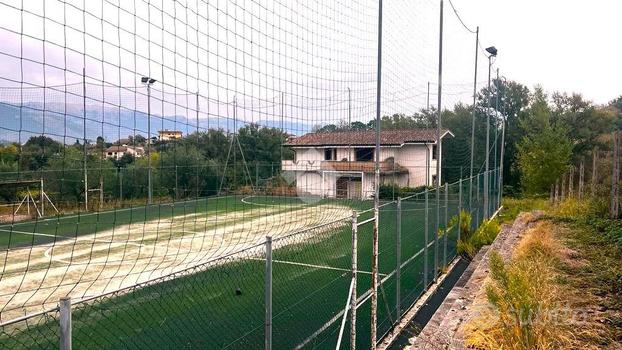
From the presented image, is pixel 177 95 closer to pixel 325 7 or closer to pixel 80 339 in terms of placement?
pixel 325 7

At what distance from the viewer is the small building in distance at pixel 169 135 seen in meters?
4.04

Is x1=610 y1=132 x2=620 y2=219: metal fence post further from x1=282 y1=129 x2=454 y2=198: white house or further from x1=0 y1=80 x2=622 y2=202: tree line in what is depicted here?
x1=282 y1=129 x2=454 y2=198: white house

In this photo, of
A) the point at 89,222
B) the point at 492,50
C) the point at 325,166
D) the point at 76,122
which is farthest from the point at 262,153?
the point at 89,222

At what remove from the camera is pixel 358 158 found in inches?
424

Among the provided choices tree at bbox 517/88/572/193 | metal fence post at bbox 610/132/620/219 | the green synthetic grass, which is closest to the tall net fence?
the green synthetic grass

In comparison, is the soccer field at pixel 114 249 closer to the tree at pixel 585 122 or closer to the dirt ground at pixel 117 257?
the dirt ground at pixel 117 257

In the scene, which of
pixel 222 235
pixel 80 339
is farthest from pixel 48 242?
pixel 80 339

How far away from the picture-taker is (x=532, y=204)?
1772 cm

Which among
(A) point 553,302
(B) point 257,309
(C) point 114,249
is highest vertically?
(A) point 553,302

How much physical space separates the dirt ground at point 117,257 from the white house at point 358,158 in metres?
1.36

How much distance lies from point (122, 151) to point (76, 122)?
1.06 meters

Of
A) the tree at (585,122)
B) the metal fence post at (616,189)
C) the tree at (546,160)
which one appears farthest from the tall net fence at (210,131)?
the tree at (585,122)

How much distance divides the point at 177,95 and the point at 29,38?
1.21 metres

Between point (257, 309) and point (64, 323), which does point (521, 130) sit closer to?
point (257, 309)
